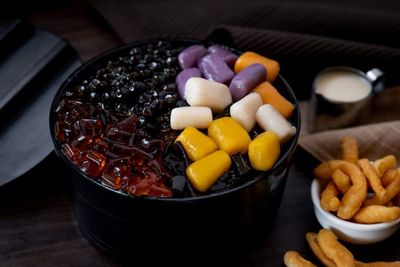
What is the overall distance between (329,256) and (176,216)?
0.99 ft

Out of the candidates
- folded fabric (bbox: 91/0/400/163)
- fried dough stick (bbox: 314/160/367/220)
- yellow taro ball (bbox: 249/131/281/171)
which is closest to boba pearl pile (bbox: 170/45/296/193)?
yellow taro ball (bbox: 249/131/281/171)

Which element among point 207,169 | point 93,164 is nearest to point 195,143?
point 207,169

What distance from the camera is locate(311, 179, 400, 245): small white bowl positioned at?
104 cm

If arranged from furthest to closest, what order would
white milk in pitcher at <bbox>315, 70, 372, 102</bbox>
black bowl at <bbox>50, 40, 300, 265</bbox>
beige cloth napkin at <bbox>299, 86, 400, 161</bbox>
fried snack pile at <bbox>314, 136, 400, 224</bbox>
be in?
1. white milk in pitcher at <bbox>315, 70, 372, 102</bbox>
2. beige cloth napkin at <bbox>299, 86, 400, 161</bbox>
3. fried snack pile at <bbox>314, 136, 400, 224</bbox>
4. black bowl at <bbox>50, 40, 300, 265</bbox>

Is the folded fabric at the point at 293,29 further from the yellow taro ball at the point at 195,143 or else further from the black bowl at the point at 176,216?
the yellow taro ball at the point at 195,143

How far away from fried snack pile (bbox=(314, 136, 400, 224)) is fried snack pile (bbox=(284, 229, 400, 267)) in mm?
53

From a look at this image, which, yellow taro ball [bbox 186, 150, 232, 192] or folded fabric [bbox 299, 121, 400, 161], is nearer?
yellow taro ball [bbox 186, 150, 232, 192]

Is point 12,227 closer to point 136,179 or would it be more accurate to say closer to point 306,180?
point 136,179

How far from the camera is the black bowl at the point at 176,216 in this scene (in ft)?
3.05

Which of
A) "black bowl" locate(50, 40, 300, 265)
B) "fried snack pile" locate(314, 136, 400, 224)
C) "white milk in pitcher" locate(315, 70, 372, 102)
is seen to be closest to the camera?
"black bowl" locate(50, 40, 300, 265)

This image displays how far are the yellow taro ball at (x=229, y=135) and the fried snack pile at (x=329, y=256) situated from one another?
22 centimetres

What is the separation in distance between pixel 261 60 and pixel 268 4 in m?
0.48

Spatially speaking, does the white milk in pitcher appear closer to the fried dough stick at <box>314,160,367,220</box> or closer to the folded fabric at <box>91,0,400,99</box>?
the folded fabric at <box>91,0,400,99</box>

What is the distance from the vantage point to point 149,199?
903 millimetres
